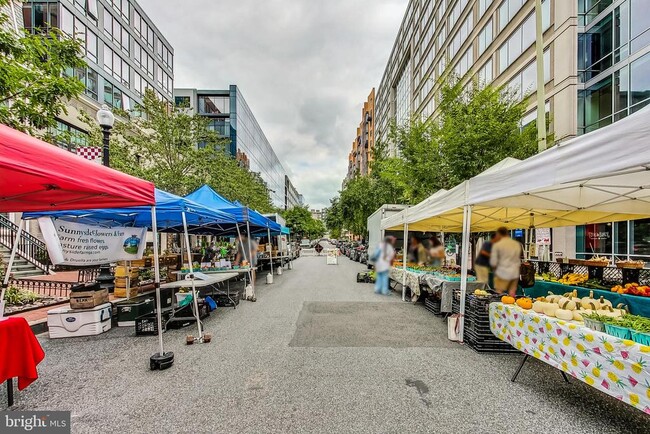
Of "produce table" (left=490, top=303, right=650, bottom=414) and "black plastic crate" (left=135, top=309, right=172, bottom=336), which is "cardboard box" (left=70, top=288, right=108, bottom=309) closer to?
"black plastic crate" (left=135, top=309, right=172, bottom=336)

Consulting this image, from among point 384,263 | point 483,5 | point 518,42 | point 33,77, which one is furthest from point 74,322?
point 483,5

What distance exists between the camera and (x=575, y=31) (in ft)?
52.2

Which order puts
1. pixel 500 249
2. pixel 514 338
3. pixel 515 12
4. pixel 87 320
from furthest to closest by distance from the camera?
pixel 515 12 < pixel 87 320 < pixel 514 338 < pixel 500 249

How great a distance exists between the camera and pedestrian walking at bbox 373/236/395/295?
98 centimetres

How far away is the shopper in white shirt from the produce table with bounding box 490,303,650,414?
323 centimetres

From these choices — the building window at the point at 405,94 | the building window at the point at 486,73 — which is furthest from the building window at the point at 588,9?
the building window at the point at 405,94

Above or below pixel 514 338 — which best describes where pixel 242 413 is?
below

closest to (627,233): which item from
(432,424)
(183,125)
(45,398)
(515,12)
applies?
(515,12)

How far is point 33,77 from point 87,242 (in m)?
3.29

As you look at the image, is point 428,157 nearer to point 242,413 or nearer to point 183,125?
point 242,413

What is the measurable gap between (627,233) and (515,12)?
13485 mm

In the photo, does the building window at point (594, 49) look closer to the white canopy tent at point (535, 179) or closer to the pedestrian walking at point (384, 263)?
the white canopy tent at point (535, 179)

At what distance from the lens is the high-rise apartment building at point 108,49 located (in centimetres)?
2186

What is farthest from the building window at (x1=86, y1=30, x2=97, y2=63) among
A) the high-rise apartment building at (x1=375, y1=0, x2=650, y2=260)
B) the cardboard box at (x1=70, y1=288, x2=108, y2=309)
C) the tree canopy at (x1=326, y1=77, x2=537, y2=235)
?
the cardboard box at (x1=70, y1=288, x2=108, y2=309)
